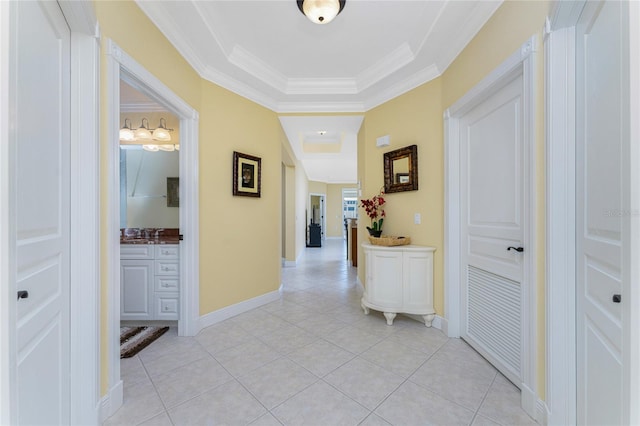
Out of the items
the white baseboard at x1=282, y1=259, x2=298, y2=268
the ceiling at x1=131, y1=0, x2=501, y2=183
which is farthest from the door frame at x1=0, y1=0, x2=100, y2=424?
the white baseboard at x1=282, y1=259, x2=298, y2=268

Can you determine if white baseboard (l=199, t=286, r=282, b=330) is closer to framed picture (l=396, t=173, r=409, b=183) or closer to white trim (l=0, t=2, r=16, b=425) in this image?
white trim (l=0, t=2, r=16, b=425)

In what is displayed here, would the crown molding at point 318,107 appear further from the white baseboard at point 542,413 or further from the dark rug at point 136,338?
the white baseboard at point 542,413

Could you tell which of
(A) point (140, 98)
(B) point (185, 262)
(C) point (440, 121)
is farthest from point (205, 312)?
(C) point (440, 121)

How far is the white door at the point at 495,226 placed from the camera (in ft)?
5.57

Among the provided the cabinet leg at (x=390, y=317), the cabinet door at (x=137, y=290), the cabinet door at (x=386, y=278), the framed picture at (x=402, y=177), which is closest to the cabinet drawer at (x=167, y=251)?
the cabinet door at (x=137, y=290)

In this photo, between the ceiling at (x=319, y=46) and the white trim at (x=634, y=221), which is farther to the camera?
the ceiling at (x=319, y=46)

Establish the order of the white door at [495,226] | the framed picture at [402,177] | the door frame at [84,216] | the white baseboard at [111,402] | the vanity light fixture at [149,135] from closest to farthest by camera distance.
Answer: the door frame at [84,216]
the white baseboard at [111,402]
the white door at [495,226]
the framed picture at [402,177]
the vanity light fixture at [149,135]

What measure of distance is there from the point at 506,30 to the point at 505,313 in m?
1.97

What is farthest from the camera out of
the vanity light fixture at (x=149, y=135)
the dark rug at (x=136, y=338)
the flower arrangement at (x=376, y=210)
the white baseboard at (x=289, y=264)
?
the white baseboard at (x=289, y=264)

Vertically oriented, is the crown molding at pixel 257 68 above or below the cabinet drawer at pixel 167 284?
above

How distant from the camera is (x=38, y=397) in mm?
979

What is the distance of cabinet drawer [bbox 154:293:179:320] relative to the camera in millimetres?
2543

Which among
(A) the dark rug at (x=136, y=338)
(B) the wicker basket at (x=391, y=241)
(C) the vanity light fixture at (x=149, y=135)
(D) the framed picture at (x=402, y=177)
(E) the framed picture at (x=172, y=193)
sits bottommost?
(A) the dark rug at (x=136, y=338)

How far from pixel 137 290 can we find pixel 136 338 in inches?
18.4
